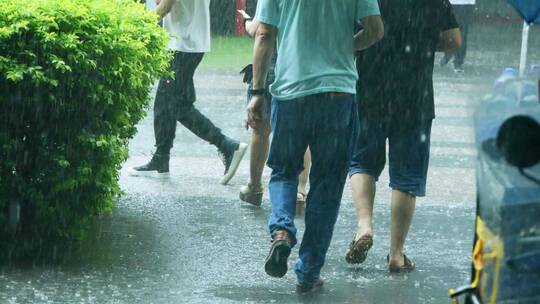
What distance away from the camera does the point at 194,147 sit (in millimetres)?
10898

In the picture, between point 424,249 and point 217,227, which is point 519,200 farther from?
point 217,227

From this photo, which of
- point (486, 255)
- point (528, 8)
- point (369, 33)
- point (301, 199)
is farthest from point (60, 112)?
point (486, 255)

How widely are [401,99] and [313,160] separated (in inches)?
29.3

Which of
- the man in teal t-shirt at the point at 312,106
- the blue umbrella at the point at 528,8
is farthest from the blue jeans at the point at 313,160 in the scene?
the blue umbrella at the point at 528,8

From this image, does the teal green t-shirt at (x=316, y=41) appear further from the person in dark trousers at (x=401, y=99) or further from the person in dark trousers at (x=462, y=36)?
the person in dark trousers at (x=462, y=36)

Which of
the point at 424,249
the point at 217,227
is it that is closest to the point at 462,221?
the point at 424,249

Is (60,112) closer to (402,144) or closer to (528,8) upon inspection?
(402,144)

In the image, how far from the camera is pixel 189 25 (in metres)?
9.46

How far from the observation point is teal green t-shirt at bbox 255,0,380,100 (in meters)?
5.87

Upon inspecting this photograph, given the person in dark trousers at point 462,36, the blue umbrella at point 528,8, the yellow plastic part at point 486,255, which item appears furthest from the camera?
the person in dark trousers at point 462,36

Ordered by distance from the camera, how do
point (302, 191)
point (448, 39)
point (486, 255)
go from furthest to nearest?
point (302, 191), point (448, 39), point (486, 255)

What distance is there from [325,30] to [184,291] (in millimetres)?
1543

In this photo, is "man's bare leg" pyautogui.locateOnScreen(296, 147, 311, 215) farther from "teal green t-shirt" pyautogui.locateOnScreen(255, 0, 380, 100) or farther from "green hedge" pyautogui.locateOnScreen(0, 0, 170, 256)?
"teal green t-shirt" pyautogui.locateOnScreen(255, 0, 380, 100)

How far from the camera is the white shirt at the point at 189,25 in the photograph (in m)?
9.38
